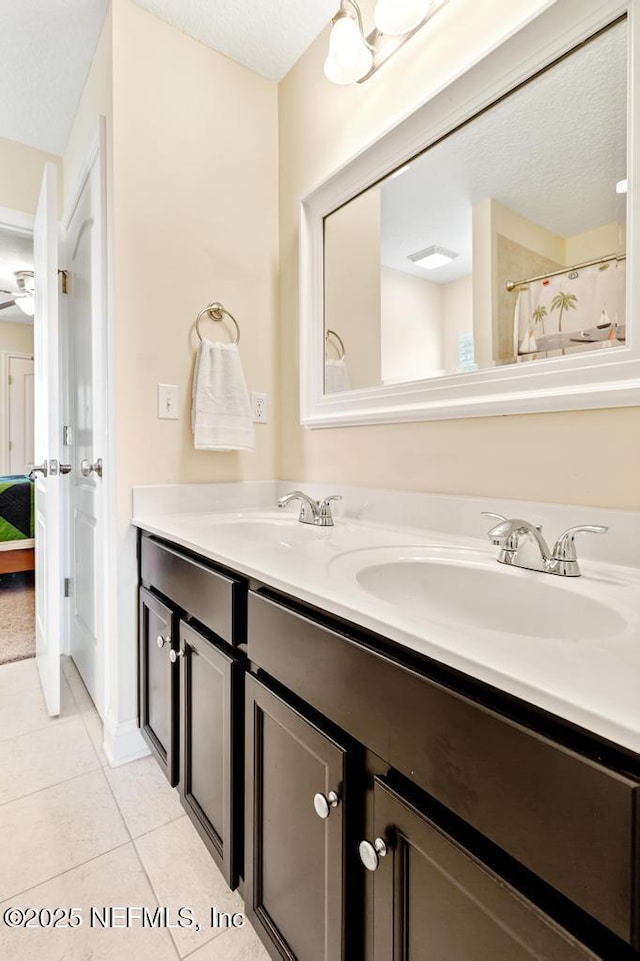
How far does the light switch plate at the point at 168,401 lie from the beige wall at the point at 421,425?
0.42 m

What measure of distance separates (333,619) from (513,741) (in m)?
0.30

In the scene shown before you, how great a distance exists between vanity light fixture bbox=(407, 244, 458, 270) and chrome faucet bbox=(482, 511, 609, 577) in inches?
27.0

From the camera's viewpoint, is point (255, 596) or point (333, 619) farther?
point (255, 596)

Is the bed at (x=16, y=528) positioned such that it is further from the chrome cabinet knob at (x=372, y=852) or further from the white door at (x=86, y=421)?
the chrome cabinet knob at (x=372, y=852)

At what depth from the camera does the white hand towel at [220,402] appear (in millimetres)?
1557

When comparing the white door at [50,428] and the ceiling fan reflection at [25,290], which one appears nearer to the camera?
the white door at [50,428]

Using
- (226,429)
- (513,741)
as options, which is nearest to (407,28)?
(226,429)

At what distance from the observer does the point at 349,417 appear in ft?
4.68

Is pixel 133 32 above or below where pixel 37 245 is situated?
above

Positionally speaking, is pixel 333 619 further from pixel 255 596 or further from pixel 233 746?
pixel 233 746

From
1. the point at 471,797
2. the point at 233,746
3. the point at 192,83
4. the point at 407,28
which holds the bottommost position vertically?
the point at 233,746

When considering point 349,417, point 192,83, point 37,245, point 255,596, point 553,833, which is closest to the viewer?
point 553,833

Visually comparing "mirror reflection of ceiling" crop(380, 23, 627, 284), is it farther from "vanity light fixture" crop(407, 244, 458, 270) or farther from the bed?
the bed

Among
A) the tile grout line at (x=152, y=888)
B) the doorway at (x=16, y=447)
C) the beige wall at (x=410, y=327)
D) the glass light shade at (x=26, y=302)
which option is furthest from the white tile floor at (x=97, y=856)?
the glass light shade at (x=26, y=302)
